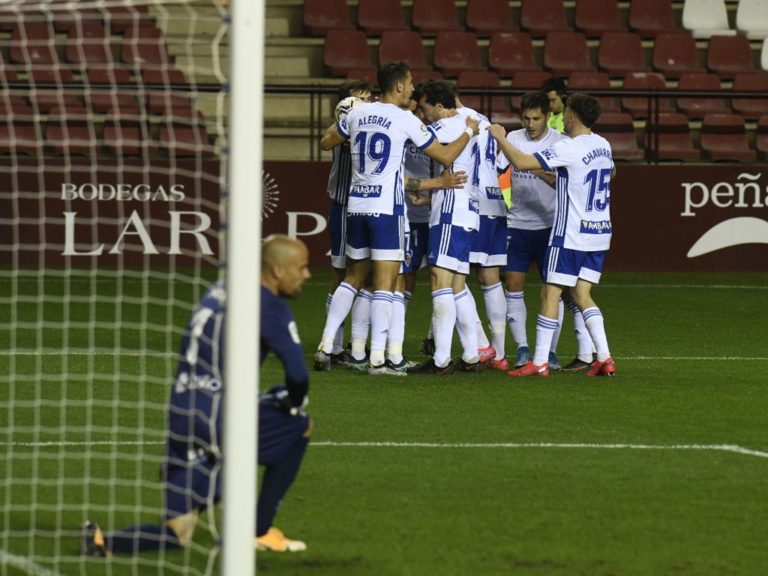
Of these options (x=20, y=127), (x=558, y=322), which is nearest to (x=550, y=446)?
(x=558, y=322)

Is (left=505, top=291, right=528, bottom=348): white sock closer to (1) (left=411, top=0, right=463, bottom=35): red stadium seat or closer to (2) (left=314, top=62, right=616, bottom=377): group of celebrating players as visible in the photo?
(2) (left=314, top=62, right=616, bottom=377): group of celebrating players

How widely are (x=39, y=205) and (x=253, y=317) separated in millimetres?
12254

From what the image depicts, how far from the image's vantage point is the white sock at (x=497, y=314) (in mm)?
10781

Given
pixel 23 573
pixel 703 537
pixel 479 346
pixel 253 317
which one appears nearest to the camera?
pixel 253 317

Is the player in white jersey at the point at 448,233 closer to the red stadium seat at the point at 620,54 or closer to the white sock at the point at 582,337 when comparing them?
the white sock at the point at 582,337

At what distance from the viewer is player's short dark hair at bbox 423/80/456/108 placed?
10172 mm

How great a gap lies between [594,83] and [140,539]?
15.0m

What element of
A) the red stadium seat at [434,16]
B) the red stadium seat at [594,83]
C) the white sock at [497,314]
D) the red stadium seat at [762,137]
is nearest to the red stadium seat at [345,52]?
the red stadium seat at [434,16]

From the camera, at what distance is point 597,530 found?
616 centimetres

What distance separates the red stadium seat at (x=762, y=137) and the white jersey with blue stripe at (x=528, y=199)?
8.90 m

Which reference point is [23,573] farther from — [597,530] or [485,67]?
[485,67]

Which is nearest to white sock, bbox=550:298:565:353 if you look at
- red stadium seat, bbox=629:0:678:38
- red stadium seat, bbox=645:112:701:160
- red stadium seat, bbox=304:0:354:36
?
red stadium seat, bbox=645:112:701:160

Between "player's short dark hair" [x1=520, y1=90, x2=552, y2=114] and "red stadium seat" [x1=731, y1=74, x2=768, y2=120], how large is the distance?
10.2 meters

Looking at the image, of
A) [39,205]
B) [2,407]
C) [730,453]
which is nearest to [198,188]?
[39,205]
